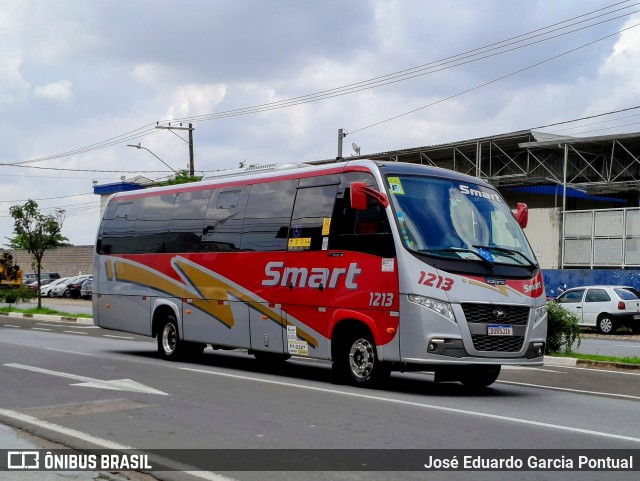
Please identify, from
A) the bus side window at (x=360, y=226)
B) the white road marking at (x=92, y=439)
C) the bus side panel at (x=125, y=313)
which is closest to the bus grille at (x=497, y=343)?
the bus side window at (x=360, y=226)

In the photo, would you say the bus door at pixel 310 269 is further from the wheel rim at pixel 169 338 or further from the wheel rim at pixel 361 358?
the wheel rim at pixel 169 338

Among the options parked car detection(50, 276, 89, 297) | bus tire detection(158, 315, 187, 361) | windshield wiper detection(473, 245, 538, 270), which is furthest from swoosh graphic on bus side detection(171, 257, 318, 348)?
parked car detection(50, 276, 89, 297)

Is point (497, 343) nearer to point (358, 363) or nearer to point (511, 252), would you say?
point (511, 252)

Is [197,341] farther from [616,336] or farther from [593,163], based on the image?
[593,163]

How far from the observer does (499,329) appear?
11938 mm

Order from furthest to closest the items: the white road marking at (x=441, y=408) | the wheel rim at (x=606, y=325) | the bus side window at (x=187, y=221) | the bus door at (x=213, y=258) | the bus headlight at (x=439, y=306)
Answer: the wheel rim at (x=606, y=325), the bus side window at (x=187, y=221), the bus door at (x=213, y=258), the bus headlight at (x=439, y=306), the white road marking at (x=441, y=408)

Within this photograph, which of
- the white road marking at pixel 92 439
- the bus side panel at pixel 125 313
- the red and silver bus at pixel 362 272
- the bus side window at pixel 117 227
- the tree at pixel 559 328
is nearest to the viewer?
the white road marking at pixel 92 439

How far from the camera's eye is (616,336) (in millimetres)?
29453

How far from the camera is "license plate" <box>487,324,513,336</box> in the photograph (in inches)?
467

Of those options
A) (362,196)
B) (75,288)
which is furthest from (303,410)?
(75,288)

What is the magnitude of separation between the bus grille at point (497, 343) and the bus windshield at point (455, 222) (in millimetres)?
1040

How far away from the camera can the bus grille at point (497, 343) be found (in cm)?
1177

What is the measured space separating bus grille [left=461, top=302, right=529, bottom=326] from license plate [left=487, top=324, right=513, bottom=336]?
51 mm

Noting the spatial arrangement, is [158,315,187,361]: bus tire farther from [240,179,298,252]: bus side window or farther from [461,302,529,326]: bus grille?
[461,302,529,326]: bus grille
